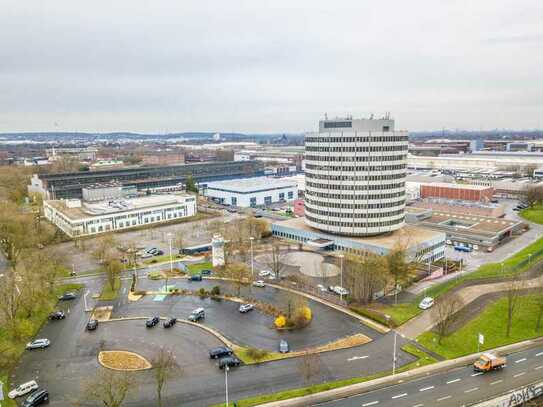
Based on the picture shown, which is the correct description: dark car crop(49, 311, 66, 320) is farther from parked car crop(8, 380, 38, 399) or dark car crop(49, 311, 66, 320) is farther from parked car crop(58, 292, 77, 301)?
parked car crop(8, 380, 38, 399)

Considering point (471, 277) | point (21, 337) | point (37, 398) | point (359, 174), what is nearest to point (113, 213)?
point (21, 337)

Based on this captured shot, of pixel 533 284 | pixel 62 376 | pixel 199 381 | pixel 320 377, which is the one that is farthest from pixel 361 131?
pixel 62 376

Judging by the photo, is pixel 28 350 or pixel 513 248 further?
pixel 513 248

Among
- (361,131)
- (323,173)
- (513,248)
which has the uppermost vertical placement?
(361,131)

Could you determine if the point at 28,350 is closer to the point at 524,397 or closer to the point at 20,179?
the point at 524,397

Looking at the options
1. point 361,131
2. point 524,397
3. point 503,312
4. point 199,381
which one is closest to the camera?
point 524,397
